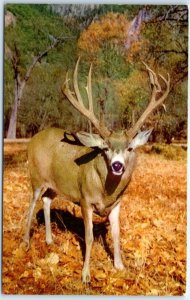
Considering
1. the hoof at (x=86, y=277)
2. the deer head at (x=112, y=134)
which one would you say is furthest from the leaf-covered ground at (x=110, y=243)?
the deer head at (x=112, y=134)

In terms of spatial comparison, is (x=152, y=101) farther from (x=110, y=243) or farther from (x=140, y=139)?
(x=110, y=243)

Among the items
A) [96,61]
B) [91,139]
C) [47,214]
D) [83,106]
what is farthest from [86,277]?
[96,61]

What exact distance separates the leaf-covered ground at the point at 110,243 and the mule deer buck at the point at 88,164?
4 cm

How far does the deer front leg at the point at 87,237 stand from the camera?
10.6 feet

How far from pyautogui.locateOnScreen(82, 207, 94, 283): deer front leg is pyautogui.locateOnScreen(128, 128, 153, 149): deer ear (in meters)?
0.34

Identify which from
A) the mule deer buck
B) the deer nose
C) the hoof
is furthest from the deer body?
the hoof

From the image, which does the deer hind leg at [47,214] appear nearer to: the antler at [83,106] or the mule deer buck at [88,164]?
the mule deer buck at [88,164]

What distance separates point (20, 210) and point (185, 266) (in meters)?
0.76

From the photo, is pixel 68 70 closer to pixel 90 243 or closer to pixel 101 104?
pixel 101 104

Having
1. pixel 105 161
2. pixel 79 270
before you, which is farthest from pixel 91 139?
pixel 79 270

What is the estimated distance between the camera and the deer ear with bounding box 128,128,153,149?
3.15 meters

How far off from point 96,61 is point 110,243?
2.64ft

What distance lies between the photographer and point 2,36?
3.29 metres

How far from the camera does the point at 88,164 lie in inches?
128
